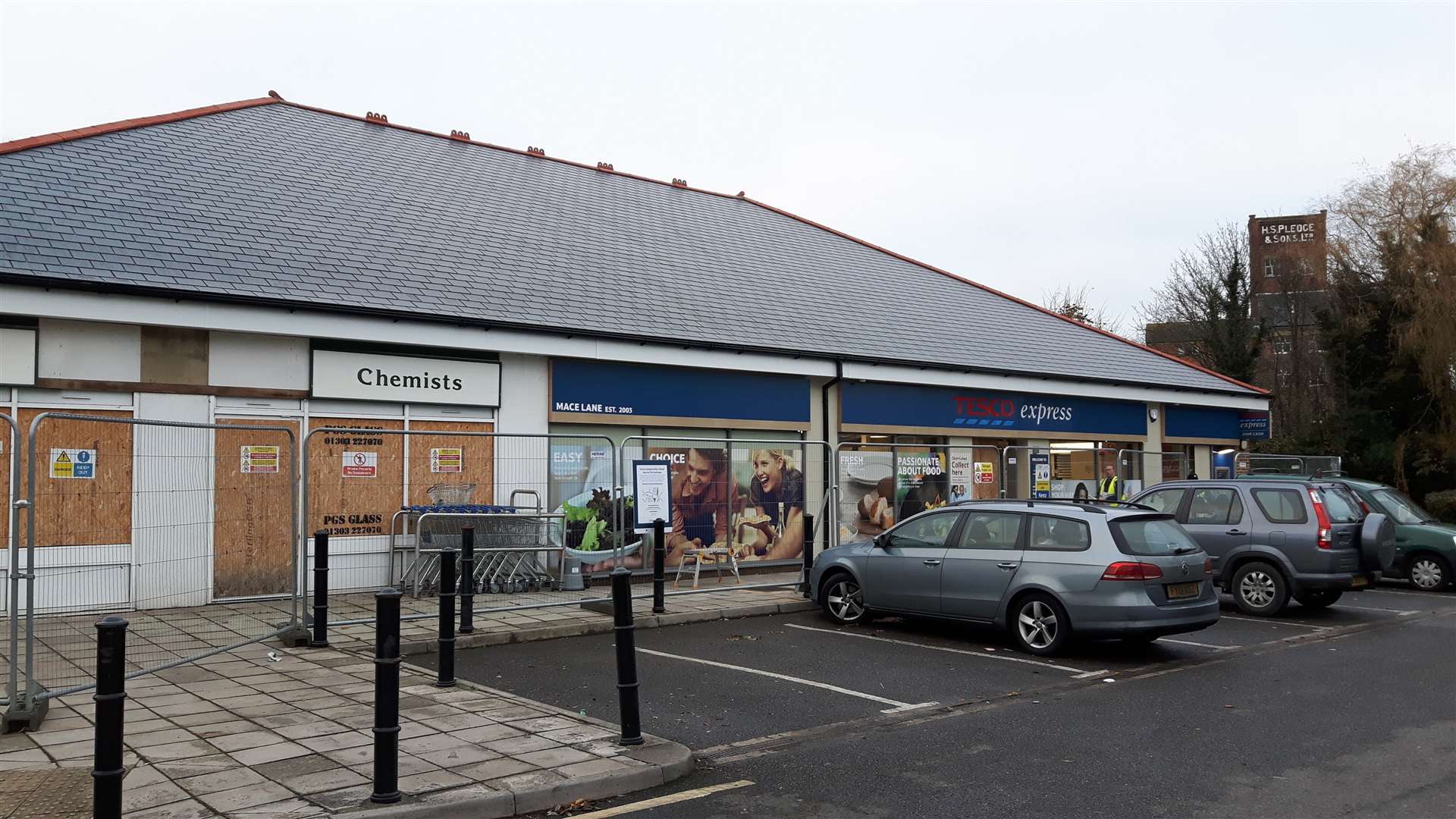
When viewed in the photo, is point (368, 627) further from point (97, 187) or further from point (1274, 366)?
point (1274, 366)

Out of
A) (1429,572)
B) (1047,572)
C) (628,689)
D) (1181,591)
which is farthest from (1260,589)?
(628,689)

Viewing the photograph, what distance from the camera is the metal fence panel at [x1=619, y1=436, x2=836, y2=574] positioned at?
1423 cm

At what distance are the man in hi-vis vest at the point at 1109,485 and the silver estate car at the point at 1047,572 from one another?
30.1 feet

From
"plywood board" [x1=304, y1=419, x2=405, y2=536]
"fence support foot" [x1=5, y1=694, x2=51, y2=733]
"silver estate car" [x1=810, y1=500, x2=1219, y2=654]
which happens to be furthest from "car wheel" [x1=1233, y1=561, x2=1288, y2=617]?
"fence support foot" [x1=5, y1=694, x2=51, y2=733]

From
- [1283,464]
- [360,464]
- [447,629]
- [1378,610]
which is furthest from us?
[1283,464]

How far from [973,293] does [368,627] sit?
62.8 feet

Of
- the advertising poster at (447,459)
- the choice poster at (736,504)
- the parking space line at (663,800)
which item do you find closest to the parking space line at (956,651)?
the choice poster at (736,504)

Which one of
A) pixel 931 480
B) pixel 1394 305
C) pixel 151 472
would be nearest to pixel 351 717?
pixel 151 472

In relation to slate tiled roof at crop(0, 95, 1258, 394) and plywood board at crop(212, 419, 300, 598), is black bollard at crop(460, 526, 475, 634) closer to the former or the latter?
plywood board at crop(212, 419, 300, 598)

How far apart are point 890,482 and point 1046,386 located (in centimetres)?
739

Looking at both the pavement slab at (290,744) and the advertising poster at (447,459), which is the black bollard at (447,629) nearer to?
the pavement slab at (290,744)

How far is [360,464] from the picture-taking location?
12.6 meters

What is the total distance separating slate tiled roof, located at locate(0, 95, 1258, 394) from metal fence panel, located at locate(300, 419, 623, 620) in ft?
7.10

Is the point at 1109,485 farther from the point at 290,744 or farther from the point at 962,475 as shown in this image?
the point at 290,744
